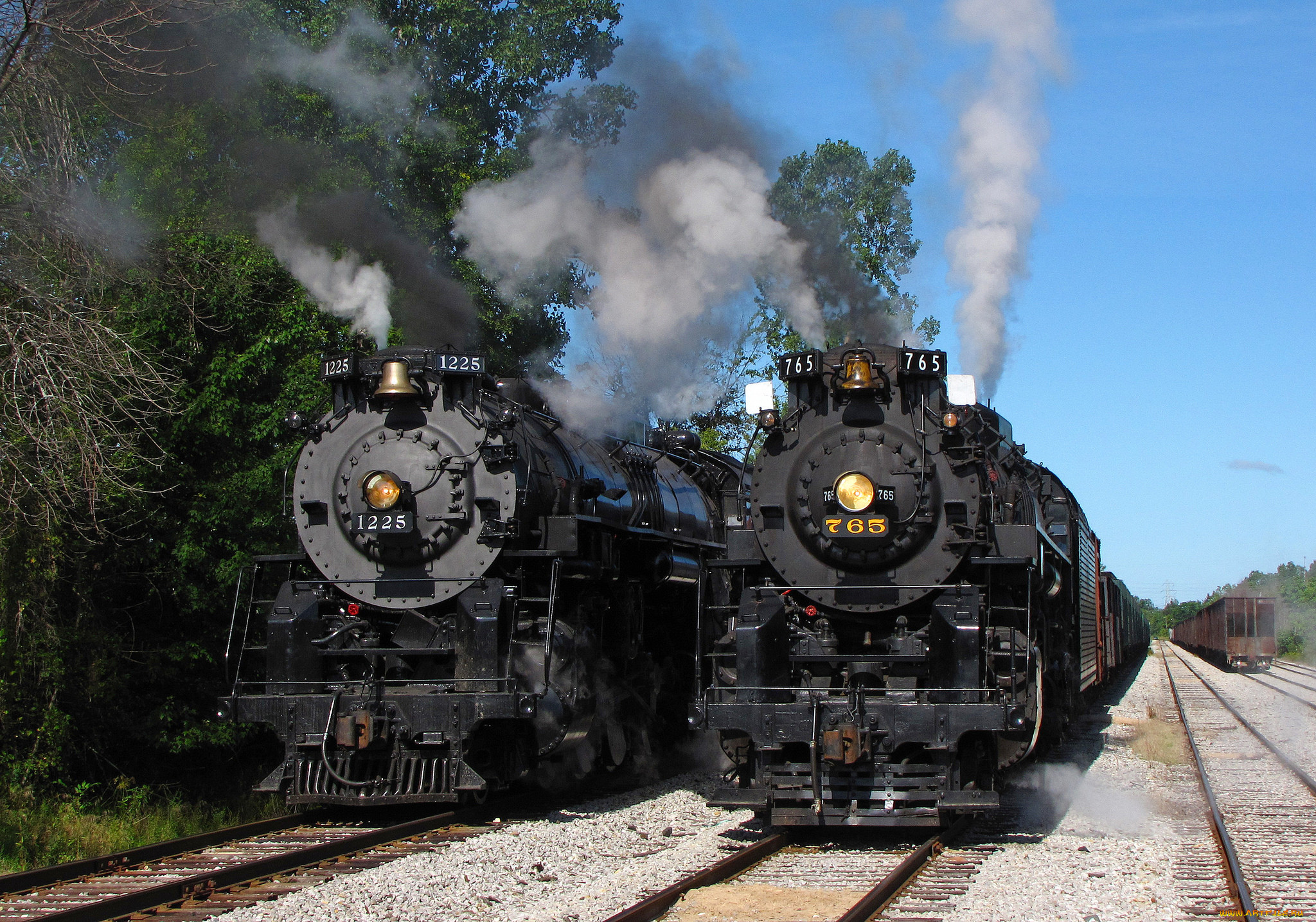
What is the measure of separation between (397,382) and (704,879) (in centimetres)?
488

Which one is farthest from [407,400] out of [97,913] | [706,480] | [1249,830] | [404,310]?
[1249,830]

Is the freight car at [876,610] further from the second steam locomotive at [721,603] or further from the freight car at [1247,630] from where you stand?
the freight car at [1247,630]

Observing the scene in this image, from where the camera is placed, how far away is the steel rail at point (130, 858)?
6.99m

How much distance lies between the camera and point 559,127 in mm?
16875

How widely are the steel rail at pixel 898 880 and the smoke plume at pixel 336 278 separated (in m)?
7.05

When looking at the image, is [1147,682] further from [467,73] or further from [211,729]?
[211,729]

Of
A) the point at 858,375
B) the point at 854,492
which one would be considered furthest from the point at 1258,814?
the point at 858,375

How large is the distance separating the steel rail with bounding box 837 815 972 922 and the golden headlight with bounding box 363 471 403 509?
4822mm

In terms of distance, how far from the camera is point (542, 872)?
7715 millimetres

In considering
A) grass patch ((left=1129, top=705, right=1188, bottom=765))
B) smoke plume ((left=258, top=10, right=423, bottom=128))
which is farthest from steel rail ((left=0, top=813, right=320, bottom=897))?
grass patch ((left=1129, top=705, right=1188, bottom=765))

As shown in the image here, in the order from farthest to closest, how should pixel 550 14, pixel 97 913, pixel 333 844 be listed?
pixel 550 14, pixel 333 844, pixel 97 913

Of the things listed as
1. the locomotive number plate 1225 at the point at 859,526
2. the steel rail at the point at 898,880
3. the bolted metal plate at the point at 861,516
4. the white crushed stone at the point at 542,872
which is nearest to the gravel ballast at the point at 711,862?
the white crushed stone at the point at 542,872

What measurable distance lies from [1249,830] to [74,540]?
10197 mm

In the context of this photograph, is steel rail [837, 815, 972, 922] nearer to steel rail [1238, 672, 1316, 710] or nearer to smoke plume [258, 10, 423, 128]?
smoke plume [258, 10, 423, 128]
